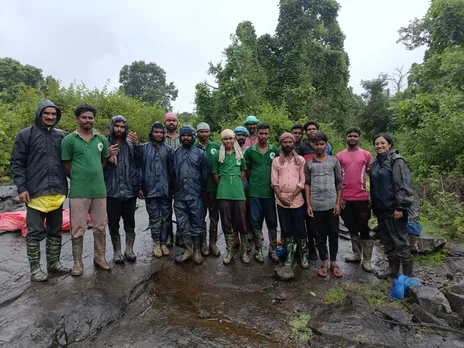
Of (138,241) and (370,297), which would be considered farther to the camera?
(138,241)

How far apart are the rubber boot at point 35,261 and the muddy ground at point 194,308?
0.33 ft

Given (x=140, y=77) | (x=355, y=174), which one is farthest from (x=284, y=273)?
(x=140, y=77)

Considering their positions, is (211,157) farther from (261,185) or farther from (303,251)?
(303,251)

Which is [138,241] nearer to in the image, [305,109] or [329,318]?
[329,318]

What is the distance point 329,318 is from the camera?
3.17m

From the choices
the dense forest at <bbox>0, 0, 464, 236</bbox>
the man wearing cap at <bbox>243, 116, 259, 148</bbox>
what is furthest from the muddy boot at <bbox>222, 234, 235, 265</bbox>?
the dense forest at <bbox>0, 0, 464, 236</bbox>

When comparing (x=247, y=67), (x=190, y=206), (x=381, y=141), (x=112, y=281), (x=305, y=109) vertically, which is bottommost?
(x=112, y=281)

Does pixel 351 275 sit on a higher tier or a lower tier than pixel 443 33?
lower

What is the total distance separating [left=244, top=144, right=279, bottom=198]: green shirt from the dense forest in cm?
381

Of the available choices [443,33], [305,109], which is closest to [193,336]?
[443,33]

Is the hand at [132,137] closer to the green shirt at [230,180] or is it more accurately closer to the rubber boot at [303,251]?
the green shirt at [230,180]

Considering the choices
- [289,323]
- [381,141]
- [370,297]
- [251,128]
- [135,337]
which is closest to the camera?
[135,337]

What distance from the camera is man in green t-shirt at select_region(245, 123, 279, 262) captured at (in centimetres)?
445

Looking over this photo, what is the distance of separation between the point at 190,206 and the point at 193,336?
1.94 meters
